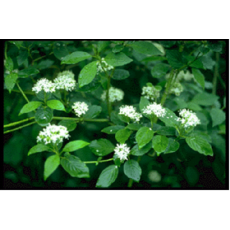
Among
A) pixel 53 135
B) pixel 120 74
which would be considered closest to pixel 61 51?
pixel 120 74

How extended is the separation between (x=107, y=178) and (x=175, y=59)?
2.29ft

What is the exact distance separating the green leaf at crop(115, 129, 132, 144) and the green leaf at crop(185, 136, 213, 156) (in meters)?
0.27

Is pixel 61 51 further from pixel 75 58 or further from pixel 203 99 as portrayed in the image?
pixel 203 99

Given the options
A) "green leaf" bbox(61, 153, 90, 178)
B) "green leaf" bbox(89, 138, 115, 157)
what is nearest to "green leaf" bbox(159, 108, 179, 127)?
"green leaf" bbox(89, 138, 115, 157)

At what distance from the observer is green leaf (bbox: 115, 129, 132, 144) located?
3.35 ft

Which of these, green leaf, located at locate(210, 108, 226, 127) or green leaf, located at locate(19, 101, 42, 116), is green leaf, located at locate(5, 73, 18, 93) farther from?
green leaf, located at locate(210, 108, 226, 127)

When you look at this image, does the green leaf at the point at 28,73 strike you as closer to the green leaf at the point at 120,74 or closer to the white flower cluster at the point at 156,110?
the green leaf at the point at 120,74

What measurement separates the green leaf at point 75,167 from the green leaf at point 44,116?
7.3 inches

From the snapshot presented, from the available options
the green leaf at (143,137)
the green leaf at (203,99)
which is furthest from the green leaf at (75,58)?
the green leaf at (203,99)

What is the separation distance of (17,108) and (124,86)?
777 mm

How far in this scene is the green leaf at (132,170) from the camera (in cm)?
98

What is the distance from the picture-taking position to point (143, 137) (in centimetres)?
94

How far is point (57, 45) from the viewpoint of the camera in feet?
4.35
